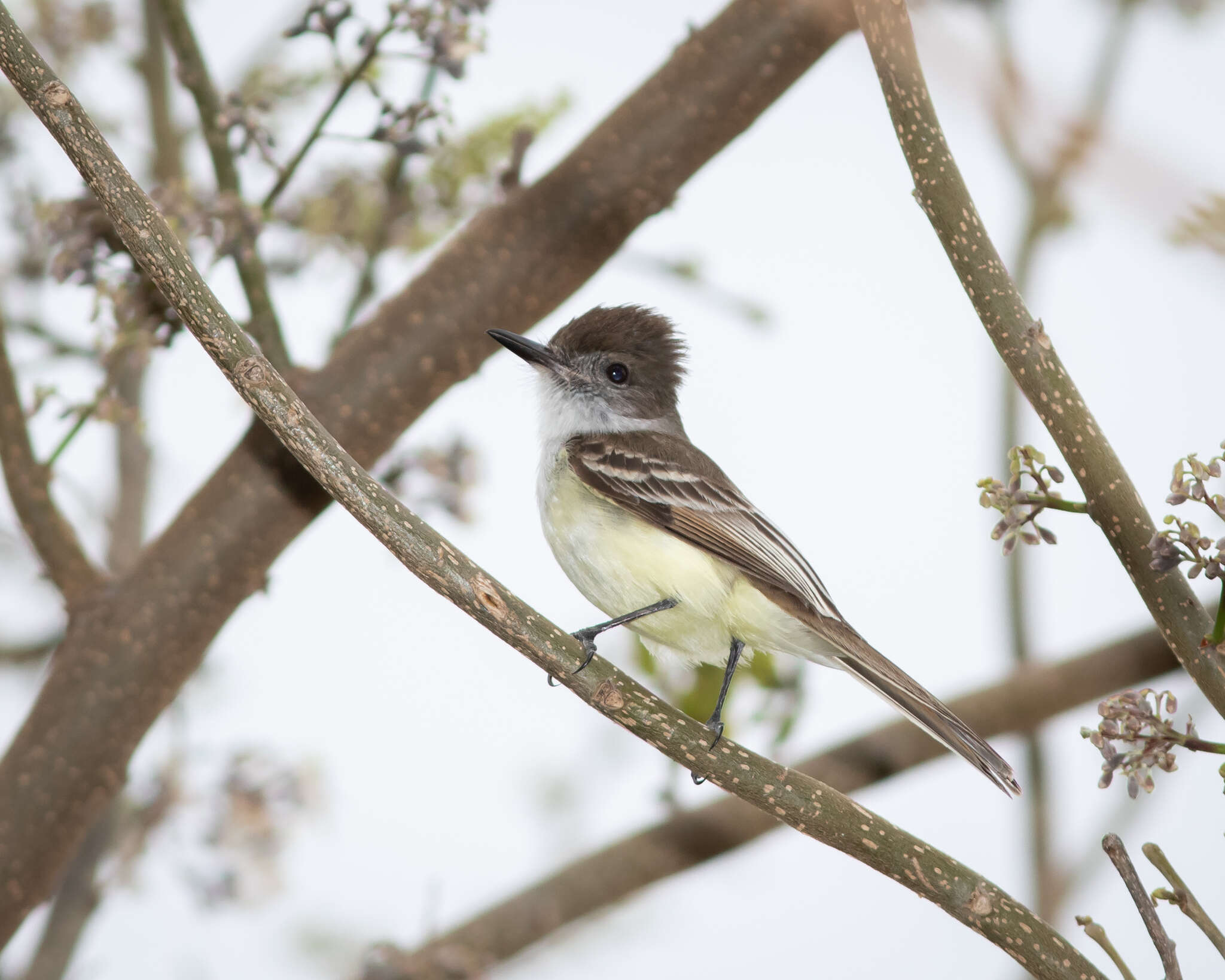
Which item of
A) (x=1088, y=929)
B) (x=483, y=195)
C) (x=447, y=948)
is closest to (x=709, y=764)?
(x=1088, y=929)

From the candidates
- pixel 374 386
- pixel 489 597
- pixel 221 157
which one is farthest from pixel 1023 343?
pixel 221 157

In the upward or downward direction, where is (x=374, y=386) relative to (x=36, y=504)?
upward

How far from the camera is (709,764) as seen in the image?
2.32m

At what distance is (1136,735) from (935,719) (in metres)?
0.82

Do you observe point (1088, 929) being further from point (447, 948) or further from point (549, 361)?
point (549, 361)

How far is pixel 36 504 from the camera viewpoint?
3.05 m

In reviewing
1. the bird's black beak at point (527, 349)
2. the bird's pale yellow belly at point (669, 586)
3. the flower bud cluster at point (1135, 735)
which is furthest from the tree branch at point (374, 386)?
the flower bud cluster at point (1135, 735)

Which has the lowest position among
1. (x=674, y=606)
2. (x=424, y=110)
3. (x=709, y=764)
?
(x=709, y=764)

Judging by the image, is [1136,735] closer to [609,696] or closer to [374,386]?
[609,696]

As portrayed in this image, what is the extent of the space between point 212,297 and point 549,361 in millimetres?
1991

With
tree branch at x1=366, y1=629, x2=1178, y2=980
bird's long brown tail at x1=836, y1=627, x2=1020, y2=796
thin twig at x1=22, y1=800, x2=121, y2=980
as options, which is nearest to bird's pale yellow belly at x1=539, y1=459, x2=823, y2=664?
bird's long brown tail at x1=836, y1=627, x2=1020, y2=796

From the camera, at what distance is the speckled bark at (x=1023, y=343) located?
2178 millimetres

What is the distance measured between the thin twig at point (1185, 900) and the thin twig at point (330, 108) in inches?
94.8

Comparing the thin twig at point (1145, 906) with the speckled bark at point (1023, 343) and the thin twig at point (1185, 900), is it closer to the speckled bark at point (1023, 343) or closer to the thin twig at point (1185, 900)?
the thin twig at point (1185, 900)
